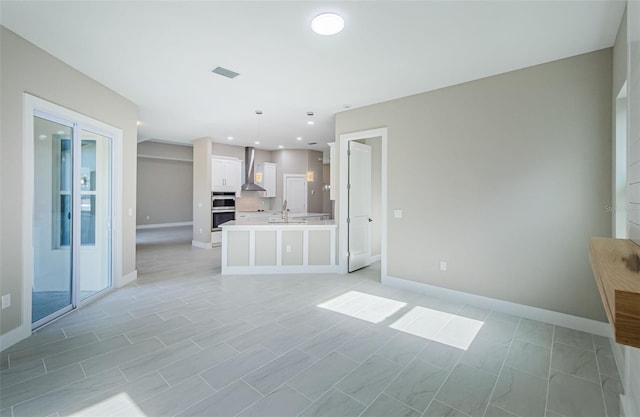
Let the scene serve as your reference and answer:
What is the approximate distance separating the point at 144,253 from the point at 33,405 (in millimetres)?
5518

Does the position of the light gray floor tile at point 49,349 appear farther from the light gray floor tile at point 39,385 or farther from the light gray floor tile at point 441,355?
the light gray floor tile at point 441,355

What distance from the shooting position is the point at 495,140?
11.5 feet

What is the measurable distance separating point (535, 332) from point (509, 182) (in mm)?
1651

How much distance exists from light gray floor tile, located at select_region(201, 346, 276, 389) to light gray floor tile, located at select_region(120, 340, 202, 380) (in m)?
0.38

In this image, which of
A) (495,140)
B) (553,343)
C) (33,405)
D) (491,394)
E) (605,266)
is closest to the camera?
(605,266)

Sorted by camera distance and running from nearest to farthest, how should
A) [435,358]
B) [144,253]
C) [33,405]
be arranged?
[33,405] → [435,358] → [144,253]

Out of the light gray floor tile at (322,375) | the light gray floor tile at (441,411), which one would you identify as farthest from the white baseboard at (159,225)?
the light gray floor tile at (441,411)

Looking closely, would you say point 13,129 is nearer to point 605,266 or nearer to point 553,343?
point 605,266

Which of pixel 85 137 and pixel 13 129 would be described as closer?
pixel 13 129

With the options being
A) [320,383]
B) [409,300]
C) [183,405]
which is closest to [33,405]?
[183,405]

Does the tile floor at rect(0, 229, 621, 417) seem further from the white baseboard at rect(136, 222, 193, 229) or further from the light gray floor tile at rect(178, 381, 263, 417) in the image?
the white baseboard at rect(136, 222, 193, 229)

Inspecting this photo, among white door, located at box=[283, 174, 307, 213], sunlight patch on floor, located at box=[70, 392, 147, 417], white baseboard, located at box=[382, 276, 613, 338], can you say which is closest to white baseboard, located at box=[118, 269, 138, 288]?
sunlight patch on floor, located at box=[70, 392, 147, 417]

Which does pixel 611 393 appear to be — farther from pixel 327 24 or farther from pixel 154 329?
pixel 154 329

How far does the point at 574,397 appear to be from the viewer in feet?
6.68
